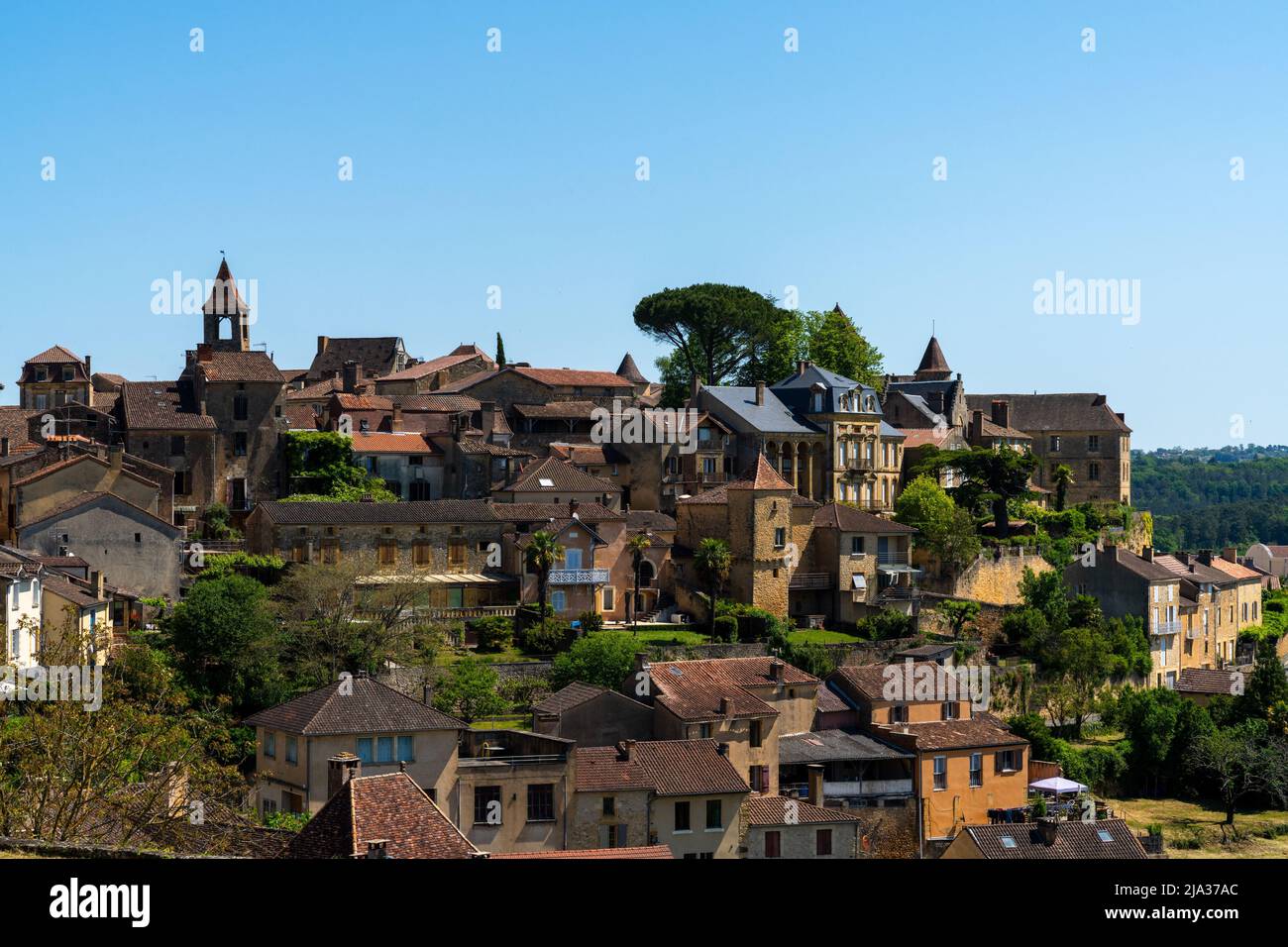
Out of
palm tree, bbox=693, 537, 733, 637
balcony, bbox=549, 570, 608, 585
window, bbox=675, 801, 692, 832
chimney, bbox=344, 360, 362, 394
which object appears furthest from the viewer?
chimney, bbox=344, 360, 362, 394

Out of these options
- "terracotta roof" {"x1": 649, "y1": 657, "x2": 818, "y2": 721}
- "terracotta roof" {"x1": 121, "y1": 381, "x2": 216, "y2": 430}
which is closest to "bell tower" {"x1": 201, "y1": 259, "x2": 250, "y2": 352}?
"terracotta roof" {"x1": 121, "y1": 381, "x2": 216, "y2": 430}

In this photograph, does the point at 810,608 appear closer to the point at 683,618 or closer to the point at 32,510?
the point at 683,618

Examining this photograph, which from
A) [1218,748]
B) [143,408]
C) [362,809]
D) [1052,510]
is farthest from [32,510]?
[1052,510]

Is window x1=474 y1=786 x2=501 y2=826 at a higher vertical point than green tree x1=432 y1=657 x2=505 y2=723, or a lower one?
lower

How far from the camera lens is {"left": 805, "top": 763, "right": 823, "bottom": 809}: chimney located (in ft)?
153

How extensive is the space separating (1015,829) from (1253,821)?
19.7m

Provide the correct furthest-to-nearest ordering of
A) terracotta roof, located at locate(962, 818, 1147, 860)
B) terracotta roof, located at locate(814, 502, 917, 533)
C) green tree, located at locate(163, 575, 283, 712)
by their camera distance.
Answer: terracotta roof, located at locate(814, 502, 917, 533), green tree, located at locate(163, 575, 283, 712), terracotta roof, located at locate(962, 818, 1147, 860)

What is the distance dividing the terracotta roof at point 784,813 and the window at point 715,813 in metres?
1.27

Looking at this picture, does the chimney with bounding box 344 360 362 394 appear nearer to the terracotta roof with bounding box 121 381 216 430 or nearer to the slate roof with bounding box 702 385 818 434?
the terracotta roof with bounding box 121 381 216 430

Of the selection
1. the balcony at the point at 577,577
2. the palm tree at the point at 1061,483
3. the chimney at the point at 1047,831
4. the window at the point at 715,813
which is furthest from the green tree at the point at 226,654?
the palm tree at the point at 1061,483

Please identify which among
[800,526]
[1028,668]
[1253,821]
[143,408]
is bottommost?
[1253,821]

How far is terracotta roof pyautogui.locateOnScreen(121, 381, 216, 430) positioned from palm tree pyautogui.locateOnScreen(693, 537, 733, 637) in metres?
19.9

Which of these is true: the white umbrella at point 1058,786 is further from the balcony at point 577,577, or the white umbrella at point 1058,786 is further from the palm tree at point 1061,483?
the palm tree at point 1061,483
